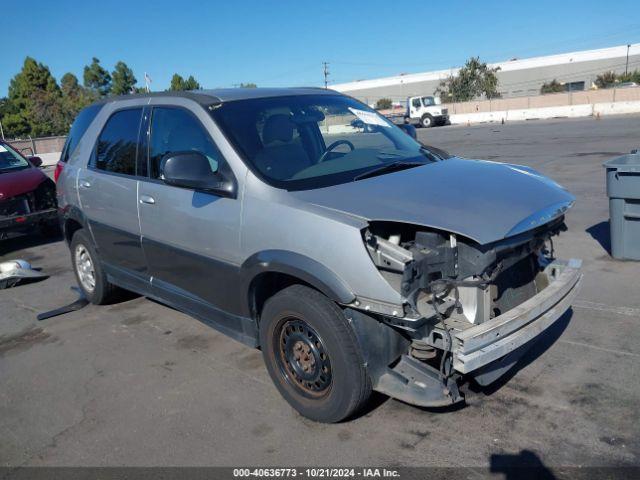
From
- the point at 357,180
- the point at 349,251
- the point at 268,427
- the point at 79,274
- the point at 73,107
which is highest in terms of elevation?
the point at 73,107

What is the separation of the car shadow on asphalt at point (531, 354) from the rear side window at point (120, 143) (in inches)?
128

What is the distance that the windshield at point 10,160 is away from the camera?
952 cm

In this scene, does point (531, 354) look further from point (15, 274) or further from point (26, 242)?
point (26, 242)

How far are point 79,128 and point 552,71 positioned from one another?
86966 mm

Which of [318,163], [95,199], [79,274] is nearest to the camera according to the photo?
[318,163]

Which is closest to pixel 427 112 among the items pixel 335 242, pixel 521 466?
pixel 335 242

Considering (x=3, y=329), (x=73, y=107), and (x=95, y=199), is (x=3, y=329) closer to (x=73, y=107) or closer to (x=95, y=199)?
(x=95, y=199)

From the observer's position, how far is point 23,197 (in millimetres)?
8891

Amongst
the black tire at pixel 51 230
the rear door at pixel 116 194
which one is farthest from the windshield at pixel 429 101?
the rear door at pixel 116 194

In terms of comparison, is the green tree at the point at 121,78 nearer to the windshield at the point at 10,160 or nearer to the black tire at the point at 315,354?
the windshield at the point at 10,160

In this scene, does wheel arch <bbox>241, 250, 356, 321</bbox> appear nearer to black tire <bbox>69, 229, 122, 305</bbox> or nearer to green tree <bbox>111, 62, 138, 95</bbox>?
black tire <bbox>69, 229, 122, 305</bbox>

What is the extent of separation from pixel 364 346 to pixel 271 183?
46.7 inches

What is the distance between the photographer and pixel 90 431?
360 centimetres

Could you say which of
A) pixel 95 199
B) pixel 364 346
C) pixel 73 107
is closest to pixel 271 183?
pixel 364 346
